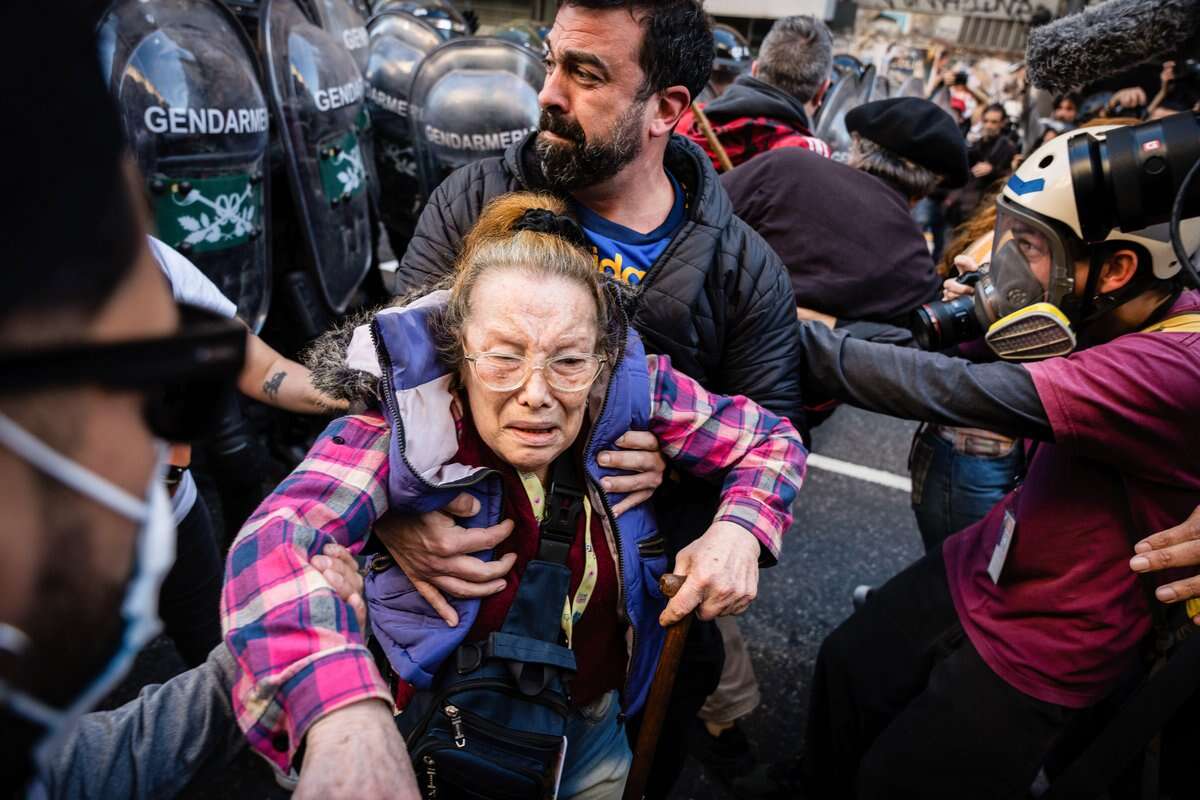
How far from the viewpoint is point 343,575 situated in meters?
1.17

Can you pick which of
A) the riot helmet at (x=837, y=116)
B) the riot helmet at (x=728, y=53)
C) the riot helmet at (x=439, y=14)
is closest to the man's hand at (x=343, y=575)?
the riot helmet at (x=728, y=53)

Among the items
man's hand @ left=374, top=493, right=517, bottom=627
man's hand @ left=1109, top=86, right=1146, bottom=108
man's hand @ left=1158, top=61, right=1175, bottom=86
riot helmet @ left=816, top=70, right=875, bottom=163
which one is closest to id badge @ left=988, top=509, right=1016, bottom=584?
man's hand @ left=374, top=493, right=517, bottom=627

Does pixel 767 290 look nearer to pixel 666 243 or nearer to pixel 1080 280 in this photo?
pixel 666 243

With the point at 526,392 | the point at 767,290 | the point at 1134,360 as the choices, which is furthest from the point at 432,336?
the point at 1134,360

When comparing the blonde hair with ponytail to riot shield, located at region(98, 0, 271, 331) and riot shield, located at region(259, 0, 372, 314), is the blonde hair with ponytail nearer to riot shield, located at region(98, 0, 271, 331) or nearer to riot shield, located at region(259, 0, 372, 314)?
riot shield, located at region(98, 0, 271, 331)

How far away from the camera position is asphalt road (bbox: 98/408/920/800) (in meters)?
2.49

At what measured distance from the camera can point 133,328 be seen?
49 cm

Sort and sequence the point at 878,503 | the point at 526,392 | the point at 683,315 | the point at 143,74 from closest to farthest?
the point at 526,392 < the point at 683,315 < the point at 143,74 < the point at 878,503

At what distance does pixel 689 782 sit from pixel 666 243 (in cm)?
185

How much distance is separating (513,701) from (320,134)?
96.1 inches

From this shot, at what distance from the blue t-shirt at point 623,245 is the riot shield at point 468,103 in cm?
192

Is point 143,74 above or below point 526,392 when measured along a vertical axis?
above

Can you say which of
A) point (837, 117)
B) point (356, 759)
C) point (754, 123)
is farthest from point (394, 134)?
point (837, 117)

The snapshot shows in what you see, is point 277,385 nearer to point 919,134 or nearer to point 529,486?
point 529,486
